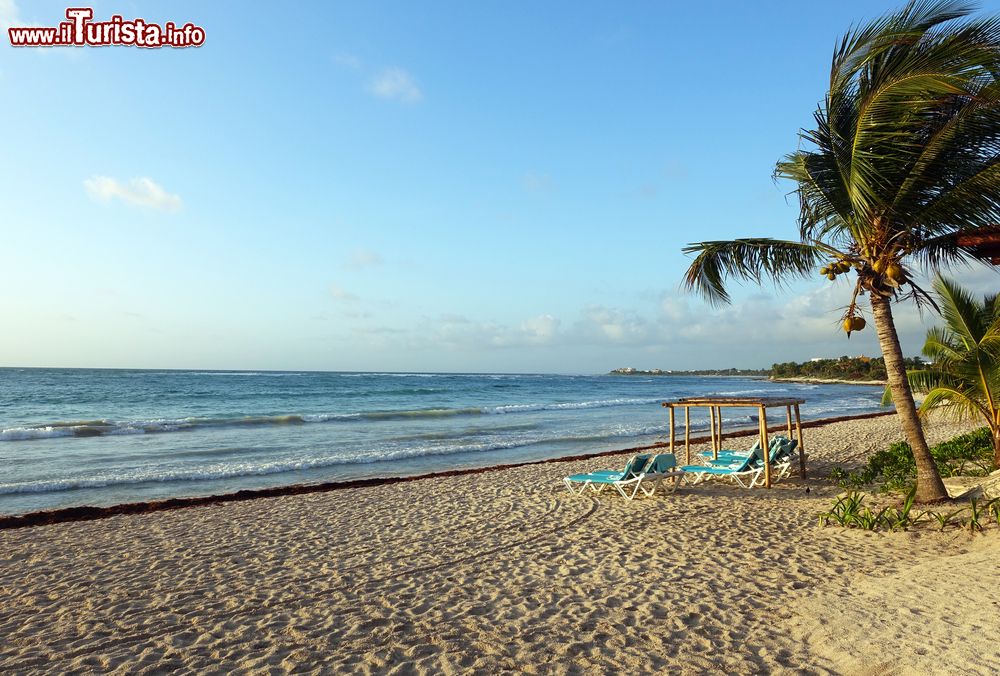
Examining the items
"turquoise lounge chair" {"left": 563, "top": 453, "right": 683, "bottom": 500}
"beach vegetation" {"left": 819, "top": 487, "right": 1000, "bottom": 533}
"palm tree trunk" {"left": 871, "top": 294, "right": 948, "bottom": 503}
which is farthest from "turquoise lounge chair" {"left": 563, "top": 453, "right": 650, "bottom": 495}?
"palm tree trunk" {"left": 871, "top": 294, "right": 948, "bottom": 503}

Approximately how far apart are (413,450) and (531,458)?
3.38m

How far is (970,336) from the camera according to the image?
9.54 m

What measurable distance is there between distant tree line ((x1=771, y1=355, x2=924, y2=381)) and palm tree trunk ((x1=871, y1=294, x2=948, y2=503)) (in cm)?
7461

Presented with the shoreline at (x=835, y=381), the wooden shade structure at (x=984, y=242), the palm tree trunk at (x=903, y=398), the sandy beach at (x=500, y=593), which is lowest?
the shoreline at (x=835, y=381)

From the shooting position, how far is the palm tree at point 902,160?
604 centimetres

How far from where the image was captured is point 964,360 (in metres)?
9.07

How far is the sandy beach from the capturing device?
3.94 metres

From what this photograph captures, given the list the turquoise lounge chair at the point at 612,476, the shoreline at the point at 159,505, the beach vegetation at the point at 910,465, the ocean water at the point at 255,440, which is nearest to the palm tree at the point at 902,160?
the beach vegetation at the point at 910,465

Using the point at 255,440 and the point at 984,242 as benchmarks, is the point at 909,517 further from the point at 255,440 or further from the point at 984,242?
the point at 255,440

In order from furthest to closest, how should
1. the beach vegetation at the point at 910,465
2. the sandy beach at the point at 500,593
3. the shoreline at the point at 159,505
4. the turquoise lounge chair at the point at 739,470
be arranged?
the turquoise lounge chair at the point at 739,470 < the beach vegetation at the point at 910,465 < the shoreline at the point at 159,505 < the sandy beach at the point at 500,593

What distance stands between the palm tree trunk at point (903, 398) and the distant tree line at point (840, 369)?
7461 cm

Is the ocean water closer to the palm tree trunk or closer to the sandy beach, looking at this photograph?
the sandy beach

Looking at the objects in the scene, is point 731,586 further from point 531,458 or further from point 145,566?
point 531,458

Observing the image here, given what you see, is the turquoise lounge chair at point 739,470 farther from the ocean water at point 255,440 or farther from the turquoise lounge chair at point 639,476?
the ocean water at point 255,440
